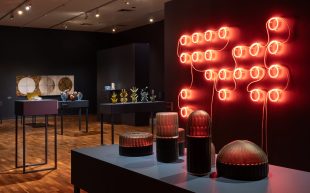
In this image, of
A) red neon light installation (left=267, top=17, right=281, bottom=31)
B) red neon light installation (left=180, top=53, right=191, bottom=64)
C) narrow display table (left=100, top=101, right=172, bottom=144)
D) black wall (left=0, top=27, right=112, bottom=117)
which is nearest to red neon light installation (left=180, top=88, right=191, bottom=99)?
narrow display table (left=100, top=101, right=172, bottom=144)

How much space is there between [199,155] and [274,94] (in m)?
3.65

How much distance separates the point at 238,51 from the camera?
5633 mm

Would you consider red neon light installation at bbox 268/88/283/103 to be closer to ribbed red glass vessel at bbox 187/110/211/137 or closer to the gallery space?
the gallery space

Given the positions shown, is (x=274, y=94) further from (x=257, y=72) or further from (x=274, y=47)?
(x=274, y=47)

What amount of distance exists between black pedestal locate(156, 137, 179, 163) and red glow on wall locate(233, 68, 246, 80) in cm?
384

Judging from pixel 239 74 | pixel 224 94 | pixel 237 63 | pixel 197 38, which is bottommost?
pixel 224 94

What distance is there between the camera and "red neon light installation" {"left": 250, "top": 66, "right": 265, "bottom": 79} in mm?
5234

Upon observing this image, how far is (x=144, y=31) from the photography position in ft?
48.7

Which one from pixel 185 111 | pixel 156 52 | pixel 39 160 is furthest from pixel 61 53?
pixel 185 111

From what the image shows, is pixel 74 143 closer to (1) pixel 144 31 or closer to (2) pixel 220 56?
(2) pixel 220 56

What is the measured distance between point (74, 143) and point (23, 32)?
817 cm

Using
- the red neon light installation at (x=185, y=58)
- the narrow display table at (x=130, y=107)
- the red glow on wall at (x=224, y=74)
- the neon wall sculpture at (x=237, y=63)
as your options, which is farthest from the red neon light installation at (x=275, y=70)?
the narrow display table at (x=130, y=107)

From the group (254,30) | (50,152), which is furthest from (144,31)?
(254,30)

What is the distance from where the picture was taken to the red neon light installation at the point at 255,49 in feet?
17.3
